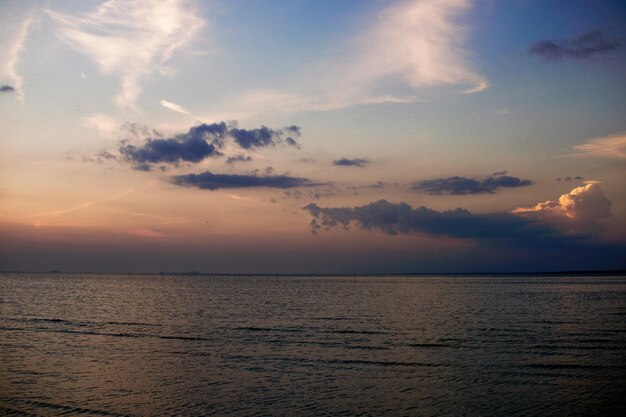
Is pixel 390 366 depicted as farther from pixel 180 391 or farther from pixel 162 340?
pixel 162 340

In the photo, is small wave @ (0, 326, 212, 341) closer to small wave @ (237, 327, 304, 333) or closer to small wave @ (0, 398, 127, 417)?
small wave @ (237, 327, 304, 333)

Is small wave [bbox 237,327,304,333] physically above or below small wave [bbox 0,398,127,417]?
below

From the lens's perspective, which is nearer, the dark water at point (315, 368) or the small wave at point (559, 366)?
the dark water at point (315, 368)

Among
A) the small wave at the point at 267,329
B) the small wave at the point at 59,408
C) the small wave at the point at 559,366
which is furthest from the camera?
the small wave at the point at 267,329

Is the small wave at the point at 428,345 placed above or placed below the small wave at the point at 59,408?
below

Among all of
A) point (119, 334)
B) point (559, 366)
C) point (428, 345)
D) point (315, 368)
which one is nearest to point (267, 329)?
point (119, 334)

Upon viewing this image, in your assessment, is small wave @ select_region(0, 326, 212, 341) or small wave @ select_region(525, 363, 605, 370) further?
small wave @ select_region(0, 326, 212, 341)

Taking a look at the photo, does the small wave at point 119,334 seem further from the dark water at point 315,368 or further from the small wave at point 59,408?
the small wave at point 59,408

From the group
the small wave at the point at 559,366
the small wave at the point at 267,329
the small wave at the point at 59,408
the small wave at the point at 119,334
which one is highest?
the small wave at the point at 559,366

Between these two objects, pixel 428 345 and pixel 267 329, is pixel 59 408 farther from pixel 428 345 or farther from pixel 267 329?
pixel 267 329

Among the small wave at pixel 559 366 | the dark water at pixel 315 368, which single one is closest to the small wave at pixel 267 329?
the dark water at pixel 315 368

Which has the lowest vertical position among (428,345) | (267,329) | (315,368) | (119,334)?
(119,334)

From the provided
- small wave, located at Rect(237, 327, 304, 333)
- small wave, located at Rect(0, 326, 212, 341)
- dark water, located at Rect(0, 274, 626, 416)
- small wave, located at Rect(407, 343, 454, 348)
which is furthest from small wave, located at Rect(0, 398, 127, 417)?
small wave, located at Rect(237, 327, 304, 333)

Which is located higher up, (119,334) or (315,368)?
(315,368)
